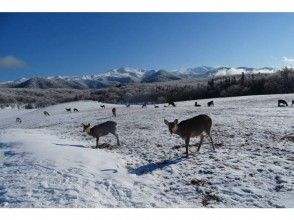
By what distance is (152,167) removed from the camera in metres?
18.4

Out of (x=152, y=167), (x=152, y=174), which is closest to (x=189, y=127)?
(x=152, y=167)

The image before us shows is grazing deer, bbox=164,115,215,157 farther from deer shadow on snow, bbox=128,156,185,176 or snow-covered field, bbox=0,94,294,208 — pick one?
deer shadow on snow, bbox=128,156,185,176

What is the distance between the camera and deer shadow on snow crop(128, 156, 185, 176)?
17.7 meters

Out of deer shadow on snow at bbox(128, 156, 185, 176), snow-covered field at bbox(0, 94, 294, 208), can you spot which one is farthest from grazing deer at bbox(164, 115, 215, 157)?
deer shadow on snow at bbox(128, 156, 185, 176)

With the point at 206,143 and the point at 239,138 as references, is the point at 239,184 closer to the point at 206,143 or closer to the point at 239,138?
the point at 206,143

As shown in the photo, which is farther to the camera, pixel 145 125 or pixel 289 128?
pixel 145 125

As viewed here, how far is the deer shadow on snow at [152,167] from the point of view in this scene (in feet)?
58.2

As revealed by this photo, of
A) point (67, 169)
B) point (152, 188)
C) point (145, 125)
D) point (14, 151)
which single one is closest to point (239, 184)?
point (152, 188)

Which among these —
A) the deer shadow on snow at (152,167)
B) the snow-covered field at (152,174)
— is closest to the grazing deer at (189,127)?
the snow-covered field at (152,174)

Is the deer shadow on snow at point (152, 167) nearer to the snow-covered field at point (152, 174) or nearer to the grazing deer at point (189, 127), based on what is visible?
the snow-covered field at point (152, 174)

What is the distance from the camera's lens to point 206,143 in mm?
23609

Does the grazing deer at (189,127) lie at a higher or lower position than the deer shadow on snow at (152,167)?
→ higher

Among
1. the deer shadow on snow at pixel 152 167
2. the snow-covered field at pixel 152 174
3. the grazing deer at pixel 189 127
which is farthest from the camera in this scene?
the grazing deer at pixel 189 127
